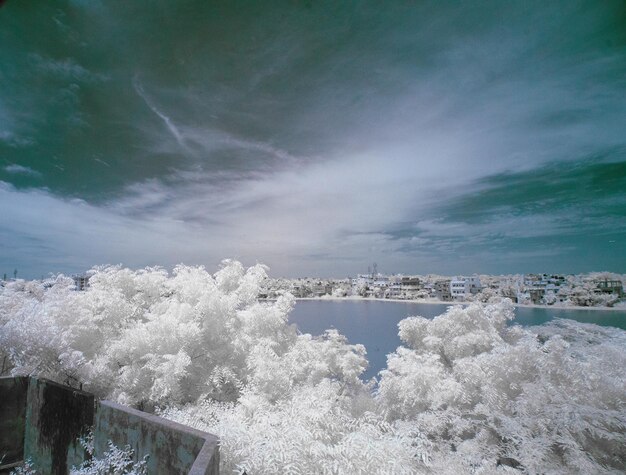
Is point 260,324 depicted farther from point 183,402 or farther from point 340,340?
point 340,340

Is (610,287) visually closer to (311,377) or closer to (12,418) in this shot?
(311,377)

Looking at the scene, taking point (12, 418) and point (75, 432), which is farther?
point (12, 418)

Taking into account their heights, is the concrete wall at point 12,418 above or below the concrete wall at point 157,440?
below

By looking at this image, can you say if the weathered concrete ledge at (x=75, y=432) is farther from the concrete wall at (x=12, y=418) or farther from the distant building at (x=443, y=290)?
the distant building at (x=443, y=290)

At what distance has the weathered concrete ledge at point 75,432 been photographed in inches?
149

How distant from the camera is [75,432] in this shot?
5.28 meters

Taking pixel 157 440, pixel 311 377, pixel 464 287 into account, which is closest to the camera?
pixel 157 440

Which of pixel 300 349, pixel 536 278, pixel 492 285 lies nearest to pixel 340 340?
pixel 300 349

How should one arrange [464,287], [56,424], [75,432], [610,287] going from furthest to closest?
[464,287] < [610,287] < [56,424] < [75,432]

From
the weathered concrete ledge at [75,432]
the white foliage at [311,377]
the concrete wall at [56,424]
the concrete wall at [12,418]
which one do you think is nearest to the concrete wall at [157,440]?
the weathered concrete ledge at [75,432]

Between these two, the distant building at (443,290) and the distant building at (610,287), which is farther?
the distant building at (443,290)

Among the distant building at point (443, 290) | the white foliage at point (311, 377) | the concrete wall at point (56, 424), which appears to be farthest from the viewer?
the distant building at point (443, 290)

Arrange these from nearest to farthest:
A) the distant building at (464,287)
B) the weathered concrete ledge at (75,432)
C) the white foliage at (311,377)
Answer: the weathered concrete ledge at (75,432) → the white foliage at (311,377) → the distant building at (464,287)

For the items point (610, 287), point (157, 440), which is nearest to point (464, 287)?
point (610, 287)
